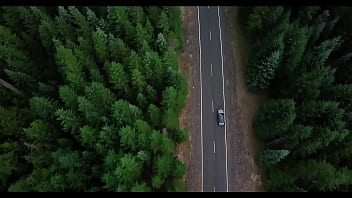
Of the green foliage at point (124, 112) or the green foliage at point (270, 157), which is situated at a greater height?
the green foliage at point (124, 112)

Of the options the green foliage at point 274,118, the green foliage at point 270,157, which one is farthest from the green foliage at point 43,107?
the green foliage at point 270,157

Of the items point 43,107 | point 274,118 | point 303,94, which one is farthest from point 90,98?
point 303,94

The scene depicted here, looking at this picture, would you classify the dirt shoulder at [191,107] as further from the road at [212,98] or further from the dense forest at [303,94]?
the dense forest at [303,94]

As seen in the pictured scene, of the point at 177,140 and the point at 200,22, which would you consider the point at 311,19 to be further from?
the point at 177,140

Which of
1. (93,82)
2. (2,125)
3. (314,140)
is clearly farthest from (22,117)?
(314,140)

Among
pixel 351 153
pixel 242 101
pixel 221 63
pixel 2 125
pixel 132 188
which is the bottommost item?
pixel 132 188

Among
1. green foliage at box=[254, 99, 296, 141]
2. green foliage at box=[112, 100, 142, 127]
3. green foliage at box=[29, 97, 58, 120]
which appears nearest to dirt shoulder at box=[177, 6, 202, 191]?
green foliage at box=[254, 99, 296, 141]
